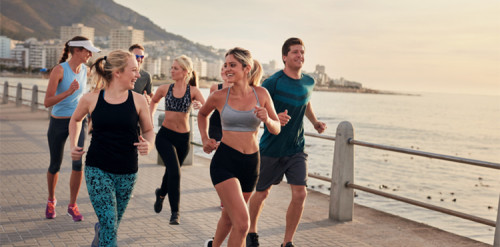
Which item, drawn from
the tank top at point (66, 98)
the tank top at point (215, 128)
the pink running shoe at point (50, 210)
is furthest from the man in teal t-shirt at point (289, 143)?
the pink running shoe at point (50, 210)

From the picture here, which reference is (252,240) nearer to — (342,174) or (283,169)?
(283,169)

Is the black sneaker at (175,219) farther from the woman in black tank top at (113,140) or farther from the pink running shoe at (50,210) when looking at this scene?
the woman in black tank top at (113,140)

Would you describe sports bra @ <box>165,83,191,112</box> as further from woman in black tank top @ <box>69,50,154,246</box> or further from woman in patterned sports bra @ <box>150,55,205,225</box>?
woman in black tank top @ <box>69,50,154,246</box>

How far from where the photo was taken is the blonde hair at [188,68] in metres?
6.37

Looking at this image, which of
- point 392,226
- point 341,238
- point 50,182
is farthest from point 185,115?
point 392,226

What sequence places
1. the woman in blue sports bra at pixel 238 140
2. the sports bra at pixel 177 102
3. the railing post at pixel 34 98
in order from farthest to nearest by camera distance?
the railing post at pixel 34 98 < the sports bra at pixel 177 102 < the woman in blue sports bra at pixel 238 140

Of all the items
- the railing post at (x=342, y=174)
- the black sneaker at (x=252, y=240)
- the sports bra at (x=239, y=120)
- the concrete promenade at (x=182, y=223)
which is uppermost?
the sports bra at (x=239, y=120)

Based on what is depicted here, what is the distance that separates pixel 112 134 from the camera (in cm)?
370

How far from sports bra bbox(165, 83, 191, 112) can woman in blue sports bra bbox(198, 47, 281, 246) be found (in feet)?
7.10

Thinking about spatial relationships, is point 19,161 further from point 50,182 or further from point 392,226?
point 392,226

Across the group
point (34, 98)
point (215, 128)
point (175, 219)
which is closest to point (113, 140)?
point (175, 219)

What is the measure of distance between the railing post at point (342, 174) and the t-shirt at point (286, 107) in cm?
178

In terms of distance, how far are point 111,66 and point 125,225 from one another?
2777 millimetres

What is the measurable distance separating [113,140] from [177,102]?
266 cm
